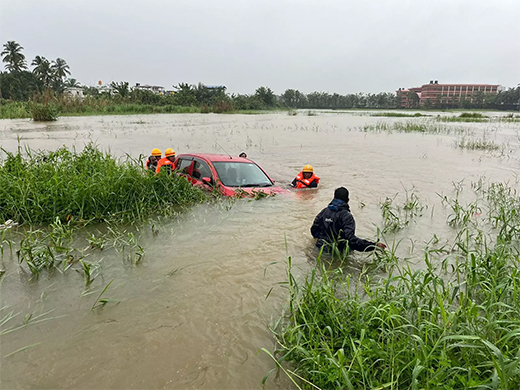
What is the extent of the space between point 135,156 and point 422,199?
36.7ft

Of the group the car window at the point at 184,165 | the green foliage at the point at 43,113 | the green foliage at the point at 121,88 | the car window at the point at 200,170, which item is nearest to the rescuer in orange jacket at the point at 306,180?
the car window at the point at 200,170

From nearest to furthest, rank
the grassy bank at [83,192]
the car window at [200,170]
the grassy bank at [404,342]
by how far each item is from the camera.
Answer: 1. the grassy bank at [404,342]
2. the grassy bank at [83,192]
3. the car window at [200,170]

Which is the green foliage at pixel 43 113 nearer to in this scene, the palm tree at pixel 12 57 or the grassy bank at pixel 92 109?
the grassy bank at pixel 92 109

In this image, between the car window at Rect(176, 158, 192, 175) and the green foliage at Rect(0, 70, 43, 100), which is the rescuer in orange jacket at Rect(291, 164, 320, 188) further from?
the green foliage at Rect(0, 70, 43, 100)

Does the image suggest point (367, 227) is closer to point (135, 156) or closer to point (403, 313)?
point (403, 313)

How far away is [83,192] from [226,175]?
3.00 meters

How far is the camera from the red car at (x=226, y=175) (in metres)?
7.71

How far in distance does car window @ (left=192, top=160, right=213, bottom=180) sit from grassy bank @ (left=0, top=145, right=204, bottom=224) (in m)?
0.56

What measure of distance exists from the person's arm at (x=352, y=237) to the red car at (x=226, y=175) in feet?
10.3

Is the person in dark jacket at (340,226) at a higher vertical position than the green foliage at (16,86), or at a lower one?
lower

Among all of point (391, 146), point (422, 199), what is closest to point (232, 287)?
point (422, 199)

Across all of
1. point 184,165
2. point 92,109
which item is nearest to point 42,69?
point 92,109

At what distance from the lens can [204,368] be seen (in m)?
2.88

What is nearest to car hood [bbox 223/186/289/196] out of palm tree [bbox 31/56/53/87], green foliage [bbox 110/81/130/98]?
green foliage [bbox 110/81/130/98]
